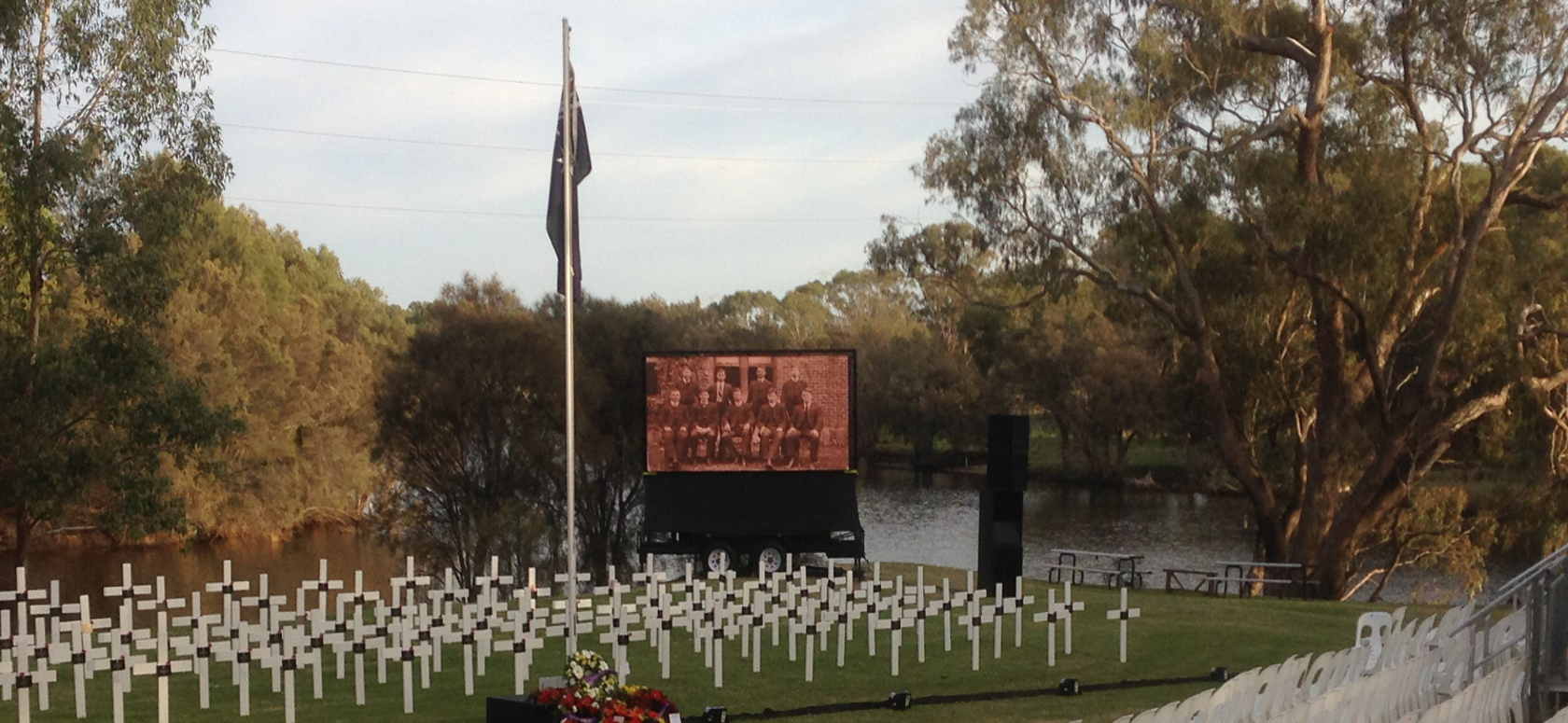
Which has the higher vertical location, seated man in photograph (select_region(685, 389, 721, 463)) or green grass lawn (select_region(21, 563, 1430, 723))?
seated man in photograph (select_region(685, 389, 721, 463))

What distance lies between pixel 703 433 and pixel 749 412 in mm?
807

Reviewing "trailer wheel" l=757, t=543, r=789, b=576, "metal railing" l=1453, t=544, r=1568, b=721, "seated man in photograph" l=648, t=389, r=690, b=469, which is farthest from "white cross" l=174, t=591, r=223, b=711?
"trailer wheel" l=757, t=543, r=789, b=576

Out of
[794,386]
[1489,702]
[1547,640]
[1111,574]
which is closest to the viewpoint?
[1489,702]

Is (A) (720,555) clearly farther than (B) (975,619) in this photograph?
Yes

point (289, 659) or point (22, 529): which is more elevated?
point (22, 529)

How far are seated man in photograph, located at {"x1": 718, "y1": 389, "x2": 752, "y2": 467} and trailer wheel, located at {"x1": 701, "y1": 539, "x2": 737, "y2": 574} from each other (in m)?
1.38

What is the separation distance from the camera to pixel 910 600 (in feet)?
51.2

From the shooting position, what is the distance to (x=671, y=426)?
24.7m

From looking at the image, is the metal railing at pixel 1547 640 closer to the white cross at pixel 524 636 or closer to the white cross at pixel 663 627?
the white cross at pixel 663 627

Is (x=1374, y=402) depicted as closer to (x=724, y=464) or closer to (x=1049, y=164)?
(x=1049, y=164)

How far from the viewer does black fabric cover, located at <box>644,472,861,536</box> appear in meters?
24.7

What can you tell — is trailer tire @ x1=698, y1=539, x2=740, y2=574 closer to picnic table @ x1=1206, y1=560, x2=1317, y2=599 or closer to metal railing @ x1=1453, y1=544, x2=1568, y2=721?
picnic table @ x1=1206, y1=560, x2=1317, y2=599

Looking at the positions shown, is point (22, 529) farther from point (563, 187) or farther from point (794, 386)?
point (563, 187)

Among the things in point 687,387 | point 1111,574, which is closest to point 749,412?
point 687,387
